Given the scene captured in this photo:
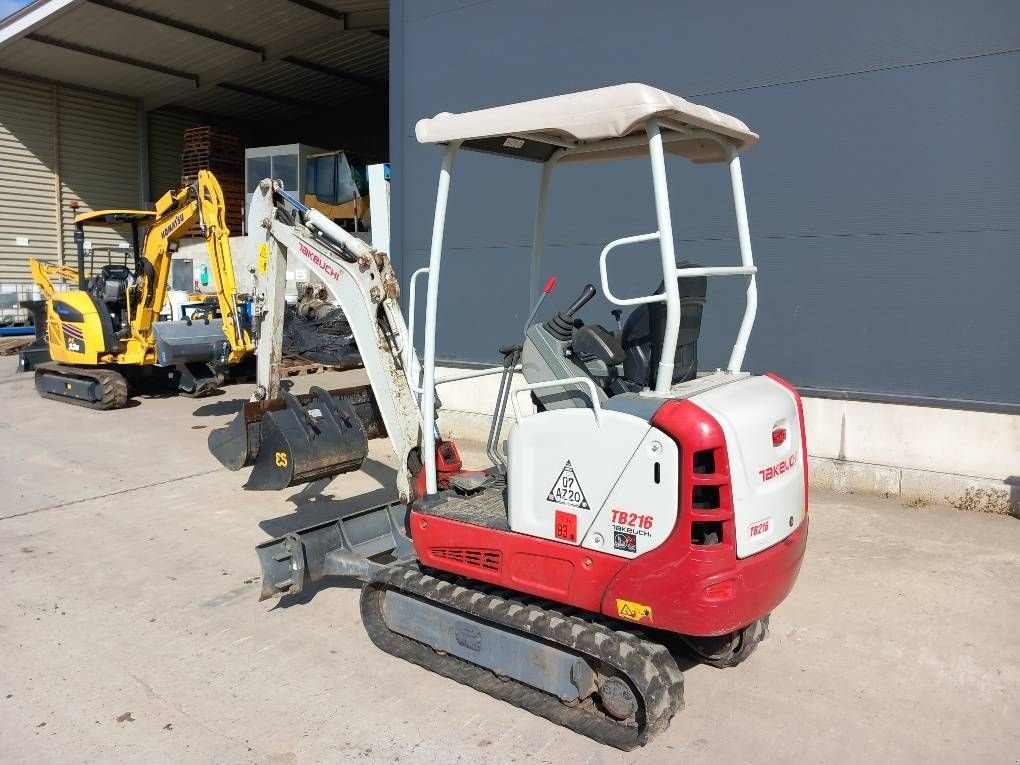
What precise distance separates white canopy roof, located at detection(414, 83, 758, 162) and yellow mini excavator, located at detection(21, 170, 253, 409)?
6.75m

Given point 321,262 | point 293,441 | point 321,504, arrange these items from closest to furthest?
point 293,441 → point 321,262 → point 321,504

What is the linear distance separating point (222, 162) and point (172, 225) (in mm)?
10933

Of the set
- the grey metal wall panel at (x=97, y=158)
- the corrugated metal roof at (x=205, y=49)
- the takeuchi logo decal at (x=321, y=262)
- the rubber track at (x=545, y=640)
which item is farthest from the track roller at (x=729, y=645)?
the grey metal wall panel at (x=97, y=158)

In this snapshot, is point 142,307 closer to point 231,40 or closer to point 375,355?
point 375,355

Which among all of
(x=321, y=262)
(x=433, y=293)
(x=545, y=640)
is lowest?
(x=545, y=640)

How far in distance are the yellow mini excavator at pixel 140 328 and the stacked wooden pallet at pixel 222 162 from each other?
898cm

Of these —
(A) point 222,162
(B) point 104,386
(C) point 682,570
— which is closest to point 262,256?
(C) point 682,570

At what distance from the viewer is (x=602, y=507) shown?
3.33 meters

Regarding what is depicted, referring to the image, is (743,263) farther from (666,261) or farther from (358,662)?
(358,662)

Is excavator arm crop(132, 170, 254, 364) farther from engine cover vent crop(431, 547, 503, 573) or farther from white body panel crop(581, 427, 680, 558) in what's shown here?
white body panel crop(581, 427, 680, 558)

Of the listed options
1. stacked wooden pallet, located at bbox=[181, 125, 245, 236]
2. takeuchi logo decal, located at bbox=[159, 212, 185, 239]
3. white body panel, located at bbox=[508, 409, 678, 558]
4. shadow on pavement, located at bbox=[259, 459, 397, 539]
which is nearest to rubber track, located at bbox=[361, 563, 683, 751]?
white body panel, located at bbox=[508, 409, 678, 558]

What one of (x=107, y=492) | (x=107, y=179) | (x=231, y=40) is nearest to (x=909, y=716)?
(x=107, y=492)

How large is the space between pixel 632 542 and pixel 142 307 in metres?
9.99

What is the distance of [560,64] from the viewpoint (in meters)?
8.58
